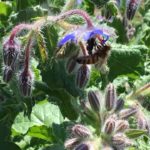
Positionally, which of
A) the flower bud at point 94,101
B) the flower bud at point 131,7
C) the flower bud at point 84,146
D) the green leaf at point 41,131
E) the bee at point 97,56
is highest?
the flower bud at point 131,7

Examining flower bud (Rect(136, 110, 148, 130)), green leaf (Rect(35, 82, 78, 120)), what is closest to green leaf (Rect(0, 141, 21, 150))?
green leaf (Rect(35, 82, 78, 120))

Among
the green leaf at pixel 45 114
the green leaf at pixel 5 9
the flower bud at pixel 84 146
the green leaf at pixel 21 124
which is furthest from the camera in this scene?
the green leaf at pixel 5 9

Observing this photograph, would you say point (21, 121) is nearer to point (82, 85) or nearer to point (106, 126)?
point (82, 85)

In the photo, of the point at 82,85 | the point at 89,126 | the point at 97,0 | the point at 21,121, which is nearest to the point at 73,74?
the point at 82,85

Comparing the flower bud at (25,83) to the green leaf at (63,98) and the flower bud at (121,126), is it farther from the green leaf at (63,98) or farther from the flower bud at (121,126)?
the flower bud at (121,126)

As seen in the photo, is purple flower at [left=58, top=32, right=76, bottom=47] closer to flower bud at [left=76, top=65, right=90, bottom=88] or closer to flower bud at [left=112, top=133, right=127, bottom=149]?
flower bud at [left=76, top=65, right=90, bottom=88]

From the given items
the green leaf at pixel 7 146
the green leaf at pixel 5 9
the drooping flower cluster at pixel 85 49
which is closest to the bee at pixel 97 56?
the drooping flower cluster at pixel 85 49

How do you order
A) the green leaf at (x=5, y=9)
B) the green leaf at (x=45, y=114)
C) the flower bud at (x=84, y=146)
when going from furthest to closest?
the green leaf at (x=5, y=9), the green leaf at (x=45, y=114), the flower bud at (x=84, y=146)
